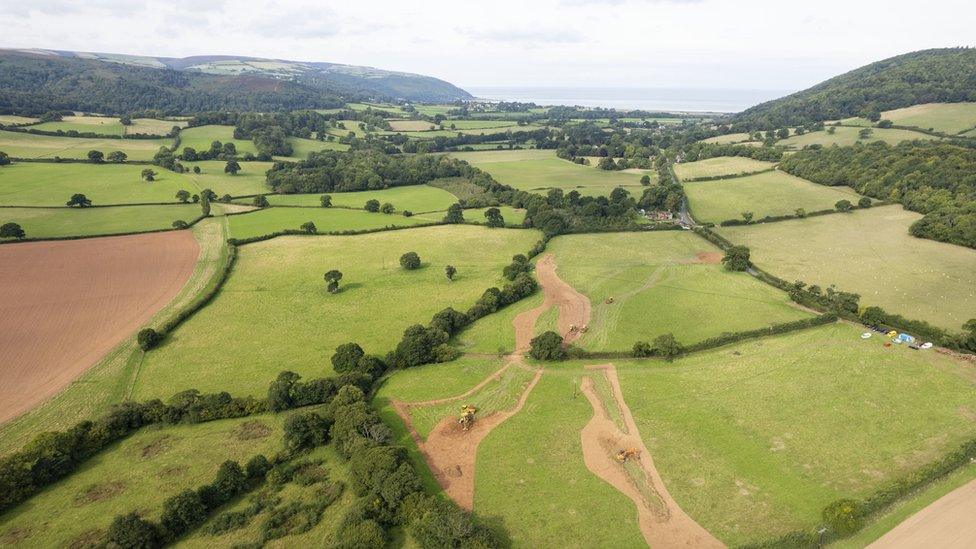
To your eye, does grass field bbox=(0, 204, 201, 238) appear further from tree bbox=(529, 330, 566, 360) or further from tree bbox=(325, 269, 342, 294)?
tree bbox=(529, 330, 566, 360)

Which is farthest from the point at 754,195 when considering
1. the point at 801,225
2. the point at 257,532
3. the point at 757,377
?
the point at 257,532

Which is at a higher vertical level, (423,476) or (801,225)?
(801,225)

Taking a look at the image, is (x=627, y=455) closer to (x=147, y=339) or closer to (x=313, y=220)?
(x=147, y=339)

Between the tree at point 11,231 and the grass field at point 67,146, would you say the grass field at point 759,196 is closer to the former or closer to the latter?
the tree at point 11,231

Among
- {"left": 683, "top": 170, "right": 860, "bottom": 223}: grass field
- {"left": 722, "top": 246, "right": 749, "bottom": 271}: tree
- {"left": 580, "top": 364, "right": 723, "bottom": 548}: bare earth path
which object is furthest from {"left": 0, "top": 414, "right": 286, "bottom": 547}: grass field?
{"left": 683, "top": 170, "right": 860, "bottom": 223}: grass field

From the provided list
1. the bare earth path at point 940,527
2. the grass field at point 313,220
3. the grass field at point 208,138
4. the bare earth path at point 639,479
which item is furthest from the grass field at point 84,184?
the bare earth path at point 940,527

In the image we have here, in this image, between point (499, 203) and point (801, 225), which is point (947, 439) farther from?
point (499, 203)
